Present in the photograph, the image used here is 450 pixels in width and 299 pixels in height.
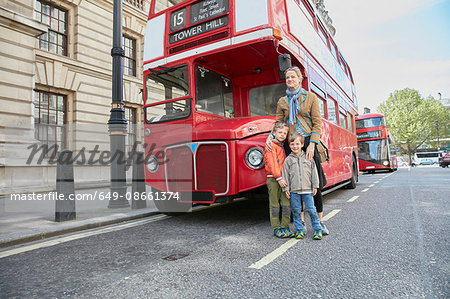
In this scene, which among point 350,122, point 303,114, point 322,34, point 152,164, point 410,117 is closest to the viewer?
point 303,114

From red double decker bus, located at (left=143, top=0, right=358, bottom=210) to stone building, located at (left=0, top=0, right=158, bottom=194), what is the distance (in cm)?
643

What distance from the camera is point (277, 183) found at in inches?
147

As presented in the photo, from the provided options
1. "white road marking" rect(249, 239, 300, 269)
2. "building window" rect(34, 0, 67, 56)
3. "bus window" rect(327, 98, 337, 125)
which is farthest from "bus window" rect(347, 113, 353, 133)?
"building window" rect(34, 0, 67, 56)

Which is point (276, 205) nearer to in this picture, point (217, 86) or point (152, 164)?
point (152, 164)

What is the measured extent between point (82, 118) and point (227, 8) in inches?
364

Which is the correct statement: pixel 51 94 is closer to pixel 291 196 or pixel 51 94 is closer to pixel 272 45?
pixel 272 45

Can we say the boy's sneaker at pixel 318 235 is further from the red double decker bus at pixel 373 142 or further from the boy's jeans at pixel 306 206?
the red double decker bus at pixel 373 142

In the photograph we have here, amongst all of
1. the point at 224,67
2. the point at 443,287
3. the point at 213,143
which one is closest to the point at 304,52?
the point at 224,67

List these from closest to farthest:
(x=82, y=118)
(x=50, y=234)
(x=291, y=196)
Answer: (x=291, y=196) → (x=50, y=234) → (x=82, y=118)

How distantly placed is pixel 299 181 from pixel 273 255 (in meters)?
0.95

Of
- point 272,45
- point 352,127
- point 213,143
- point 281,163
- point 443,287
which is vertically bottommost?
point 443,287

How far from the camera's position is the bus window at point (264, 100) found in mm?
5530

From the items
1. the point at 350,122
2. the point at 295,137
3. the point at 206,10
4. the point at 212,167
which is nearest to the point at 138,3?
the point at 350,122

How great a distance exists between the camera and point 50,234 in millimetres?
4152
